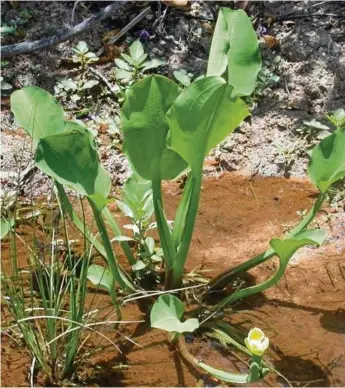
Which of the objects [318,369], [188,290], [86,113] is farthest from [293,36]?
[318,369]

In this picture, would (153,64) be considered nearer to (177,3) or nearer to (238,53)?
(177,3)

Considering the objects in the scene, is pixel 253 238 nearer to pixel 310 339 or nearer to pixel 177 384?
pixel 310 339

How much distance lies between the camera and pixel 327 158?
7.19 feet

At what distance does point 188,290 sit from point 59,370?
1.62 ft

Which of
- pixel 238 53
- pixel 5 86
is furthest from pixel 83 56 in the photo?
pixel 238 53

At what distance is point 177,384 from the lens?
80.7 inches

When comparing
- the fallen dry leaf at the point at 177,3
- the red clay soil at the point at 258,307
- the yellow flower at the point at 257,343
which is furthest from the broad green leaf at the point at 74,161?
A: the fallen dry leaf at the point at 177,3

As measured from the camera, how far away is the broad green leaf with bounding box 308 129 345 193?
7.14 feet

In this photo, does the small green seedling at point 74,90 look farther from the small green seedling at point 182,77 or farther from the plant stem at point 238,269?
the plant stem at point 238,269

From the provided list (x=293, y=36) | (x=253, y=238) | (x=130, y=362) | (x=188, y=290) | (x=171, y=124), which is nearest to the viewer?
(x=171, y=124)

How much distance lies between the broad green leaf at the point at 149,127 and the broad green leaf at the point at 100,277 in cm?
28

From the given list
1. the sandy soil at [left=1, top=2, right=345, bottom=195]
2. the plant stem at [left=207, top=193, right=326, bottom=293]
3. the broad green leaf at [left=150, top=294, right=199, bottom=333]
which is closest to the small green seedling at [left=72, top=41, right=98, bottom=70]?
the sandy soil at [left=1, top=2, right=345, bottom=195]

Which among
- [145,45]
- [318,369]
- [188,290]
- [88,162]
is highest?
[145,45]

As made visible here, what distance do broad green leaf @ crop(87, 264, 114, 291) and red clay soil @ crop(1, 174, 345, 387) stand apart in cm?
14
